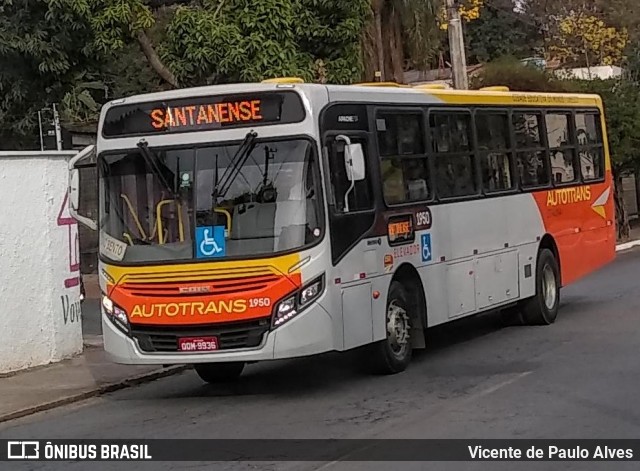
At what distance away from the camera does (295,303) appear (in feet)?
35.6

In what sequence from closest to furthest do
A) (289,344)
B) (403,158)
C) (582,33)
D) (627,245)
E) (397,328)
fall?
1. (289,344)
2. (397,328)
3. (403,158)
4. (627,245)
5. (582,33)

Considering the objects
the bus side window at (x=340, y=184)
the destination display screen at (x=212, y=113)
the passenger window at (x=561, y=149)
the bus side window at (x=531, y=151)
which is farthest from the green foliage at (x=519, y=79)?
the destination display screen at (x=212, y=113)

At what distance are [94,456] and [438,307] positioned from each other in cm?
504

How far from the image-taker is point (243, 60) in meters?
18.8

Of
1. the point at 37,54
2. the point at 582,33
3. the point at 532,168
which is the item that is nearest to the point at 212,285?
the point at 532,168

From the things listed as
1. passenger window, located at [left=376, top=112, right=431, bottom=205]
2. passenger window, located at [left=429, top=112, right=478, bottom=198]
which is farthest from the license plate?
passenger window, located at [left=429, top=112, right=478, bottom=198]

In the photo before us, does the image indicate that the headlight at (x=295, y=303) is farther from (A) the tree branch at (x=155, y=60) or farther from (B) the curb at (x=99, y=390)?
(A) the tree branch at (x=155, y=60)

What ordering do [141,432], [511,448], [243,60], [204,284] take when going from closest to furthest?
[511,448]
[141,432]
[204,284]
[243,60]

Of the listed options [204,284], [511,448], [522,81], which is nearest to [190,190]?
[204,284]

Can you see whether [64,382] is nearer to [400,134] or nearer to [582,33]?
[400,134]

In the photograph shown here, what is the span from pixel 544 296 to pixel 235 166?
641 cm

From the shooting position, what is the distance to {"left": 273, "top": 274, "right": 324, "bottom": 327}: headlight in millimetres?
10812

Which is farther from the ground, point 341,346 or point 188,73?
point 188,73

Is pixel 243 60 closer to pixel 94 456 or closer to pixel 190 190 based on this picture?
pixel 190 190
